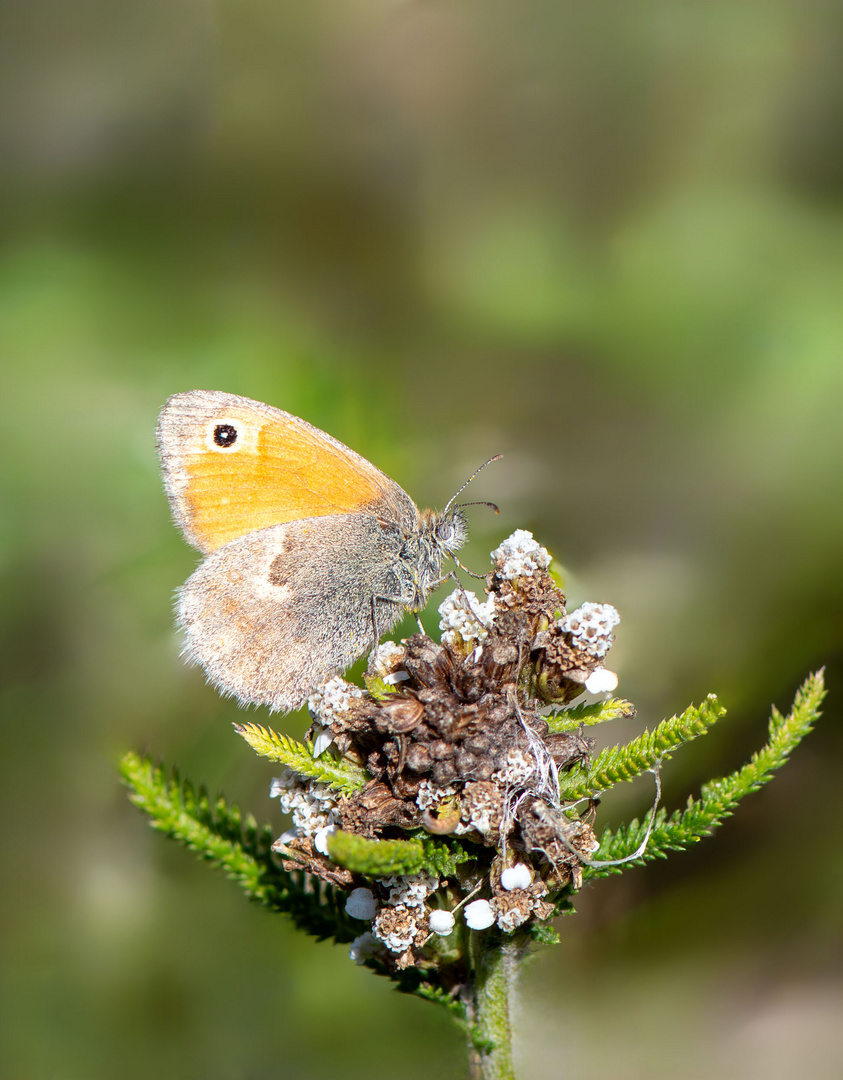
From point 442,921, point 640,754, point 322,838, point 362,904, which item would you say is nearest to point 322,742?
point 322,838

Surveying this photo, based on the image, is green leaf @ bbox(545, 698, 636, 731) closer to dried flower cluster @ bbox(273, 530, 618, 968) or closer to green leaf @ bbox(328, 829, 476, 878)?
dried flower cluster @ bbox(273, 530, 618, 968)

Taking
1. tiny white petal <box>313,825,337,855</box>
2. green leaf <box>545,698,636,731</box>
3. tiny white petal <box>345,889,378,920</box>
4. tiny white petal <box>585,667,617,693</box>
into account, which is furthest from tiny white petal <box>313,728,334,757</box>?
tiny white petal <box>585,667,617,693</box>

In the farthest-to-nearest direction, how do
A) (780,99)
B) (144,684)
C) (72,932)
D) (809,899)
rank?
(780,99) → (144,684) → (72,932) → (809,899)

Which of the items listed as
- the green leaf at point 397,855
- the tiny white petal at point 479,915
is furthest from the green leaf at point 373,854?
the tiny white petal at point 479,915

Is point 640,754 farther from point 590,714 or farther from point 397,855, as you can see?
point 397,855

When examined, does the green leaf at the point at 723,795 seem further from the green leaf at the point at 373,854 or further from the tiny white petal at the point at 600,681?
the green leaf at the point at 373,854

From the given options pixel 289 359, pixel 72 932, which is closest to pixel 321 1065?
pixel 72 932

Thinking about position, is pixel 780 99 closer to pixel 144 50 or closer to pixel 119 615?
pixel 144 50
